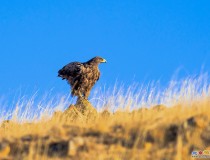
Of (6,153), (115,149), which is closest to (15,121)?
(6,153)

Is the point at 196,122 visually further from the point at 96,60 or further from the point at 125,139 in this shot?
the point at 96,60

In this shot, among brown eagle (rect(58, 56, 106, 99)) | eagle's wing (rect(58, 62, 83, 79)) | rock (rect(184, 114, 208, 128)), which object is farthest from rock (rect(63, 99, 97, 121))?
rock (rect(184, 114, 208, 128))

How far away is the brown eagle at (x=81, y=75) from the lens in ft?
60.5

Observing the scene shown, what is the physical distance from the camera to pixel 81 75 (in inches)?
728

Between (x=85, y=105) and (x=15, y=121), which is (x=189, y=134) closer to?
(x=15, y=121)

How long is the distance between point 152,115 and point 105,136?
102cm

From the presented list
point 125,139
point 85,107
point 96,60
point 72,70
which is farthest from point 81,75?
point 125,139

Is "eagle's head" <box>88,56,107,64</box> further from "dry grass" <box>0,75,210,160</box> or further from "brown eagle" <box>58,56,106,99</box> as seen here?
"dry grass" <box>0,75,210,160</box>

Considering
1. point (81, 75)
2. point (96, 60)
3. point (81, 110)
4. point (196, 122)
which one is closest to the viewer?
point (196, 122)

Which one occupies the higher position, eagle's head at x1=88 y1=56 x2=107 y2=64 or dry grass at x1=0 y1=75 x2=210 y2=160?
eagle's head at x1=88 y1=56 x2=107 y2=64

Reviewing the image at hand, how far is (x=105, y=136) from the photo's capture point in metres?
8.50

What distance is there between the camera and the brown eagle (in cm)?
1844

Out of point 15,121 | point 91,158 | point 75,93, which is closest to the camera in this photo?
point 91,158

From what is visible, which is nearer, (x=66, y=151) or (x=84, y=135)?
(x=66, y=151)
